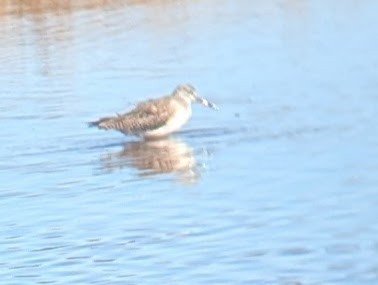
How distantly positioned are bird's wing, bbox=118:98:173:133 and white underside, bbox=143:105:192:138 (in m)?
0.03

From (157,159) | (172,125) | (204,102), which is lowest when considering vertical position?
(157,159)

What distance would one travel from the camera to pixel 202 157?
12320 mm

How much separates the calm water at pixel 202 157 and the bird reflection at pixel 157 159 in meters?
0.02

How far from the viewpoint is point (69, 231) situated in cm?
989

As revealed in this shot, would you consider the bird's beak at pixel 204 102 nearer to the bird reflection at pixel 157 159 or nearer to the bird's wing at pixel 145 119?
the bird's wing at pixel 145 119

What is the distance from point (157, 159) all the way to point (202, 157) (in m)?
0.42

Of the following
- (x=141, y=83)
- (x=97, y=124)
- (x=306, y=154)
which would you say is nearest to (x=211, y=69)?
(x=141, y=83)

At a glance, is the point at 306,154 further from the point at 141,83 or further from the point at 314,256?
the point at 141,83

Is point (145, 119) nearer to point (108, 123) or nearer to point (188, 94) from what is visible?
point (108, 123)

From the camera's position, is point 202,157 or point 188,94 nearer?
point 202,157

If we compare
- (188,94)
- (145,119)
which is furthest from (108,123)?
(188,94)

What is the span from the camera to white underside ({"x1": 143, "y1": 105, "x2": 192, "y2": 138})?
13.4m

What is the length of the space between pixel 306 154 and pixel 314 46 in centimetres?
664

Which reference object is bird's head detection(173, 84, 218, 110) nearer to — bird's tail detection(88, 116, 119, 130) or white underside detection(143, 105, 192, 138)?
white underside detection(143, 105, 192, 138)
